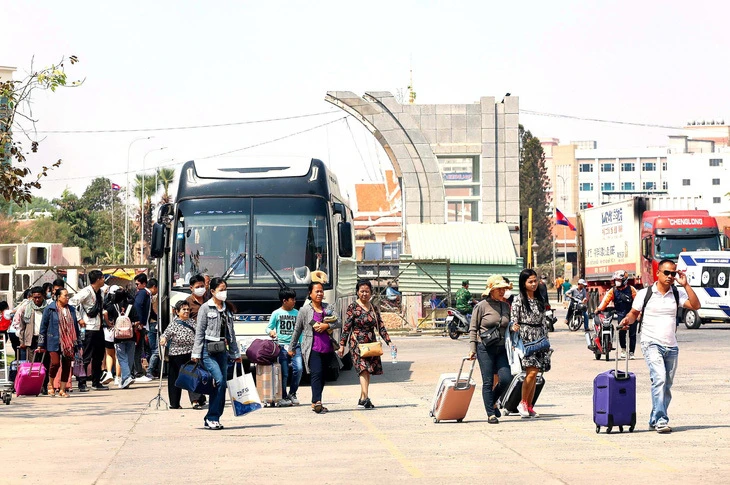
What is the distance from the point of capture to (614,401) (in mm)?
12719

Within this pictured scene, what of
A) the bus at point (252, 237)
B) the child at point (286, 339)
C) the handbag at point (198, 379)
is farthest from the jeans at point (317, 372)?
the bus at point (252, 237)

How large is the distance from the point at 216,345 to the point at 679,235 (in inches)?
1238

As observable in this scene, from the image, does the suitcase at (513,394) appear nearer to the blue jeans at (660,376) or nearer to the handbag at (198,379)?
the blue jeans at (660,376)

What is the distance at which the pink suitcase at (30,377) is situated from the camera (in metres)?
19.0

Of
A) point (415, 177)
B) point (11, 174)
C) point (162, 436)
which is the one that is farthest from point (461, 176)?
point (162, 436)

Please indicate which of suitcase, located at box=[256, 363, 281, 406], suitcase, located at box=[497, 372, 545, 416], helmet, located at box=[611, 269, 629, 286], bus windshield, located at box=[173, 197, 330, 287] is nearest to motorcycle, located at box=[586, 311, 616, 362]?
helmet, located at box=[611, 269, 629, 286]

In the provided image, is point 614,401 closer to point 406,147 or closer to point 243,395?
point 243,395

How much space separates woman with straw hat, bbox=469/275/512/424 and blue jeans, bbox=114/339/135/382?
7.88 m

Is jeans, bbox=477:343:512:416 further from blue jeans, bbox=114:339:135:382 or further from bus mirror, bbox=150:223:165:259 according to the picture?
blue jeans, bbox=114:339:135:382

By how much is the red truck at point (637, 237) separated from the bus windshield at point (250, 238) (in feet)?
59.1

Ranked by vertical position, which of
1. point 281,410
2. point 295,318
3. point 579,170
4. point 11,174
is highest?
point 579,170

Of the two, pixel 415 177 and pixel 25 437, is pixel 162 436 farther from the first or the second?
pixel 415 177

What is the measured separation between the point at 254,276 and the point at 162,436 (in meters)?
6.78

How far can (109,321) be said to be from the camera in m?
20.5
